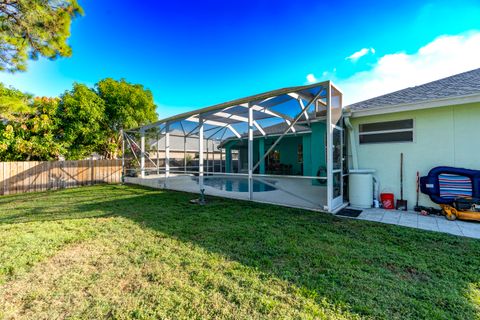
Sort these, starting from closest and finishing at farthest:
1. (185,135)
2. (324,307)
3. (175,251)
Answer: (324,307), (175,251), (185,135)

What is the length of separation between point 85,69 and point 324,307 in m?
14.9

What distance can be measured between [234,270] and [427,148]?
5982mm

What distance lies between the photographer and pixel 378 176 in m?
6.09

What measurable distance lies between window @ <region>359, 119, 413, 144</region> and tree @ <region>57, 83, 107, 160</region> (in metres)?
12.1

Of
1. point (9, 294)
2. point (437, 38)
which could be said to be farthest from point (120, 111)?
point (437, 38)

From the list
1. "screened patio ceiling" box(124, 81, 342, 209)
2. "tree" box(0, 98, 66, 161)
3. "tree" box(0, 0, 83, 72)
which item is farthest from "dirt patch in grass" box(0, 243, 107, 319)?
"tree" box(0, 98, 66, 161)

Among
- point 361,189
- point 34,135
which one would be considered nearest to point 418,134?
point 361,189

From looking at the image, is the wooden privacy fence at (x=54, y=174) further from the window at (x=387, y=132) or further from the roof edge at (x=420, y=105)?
the window at (x=387, y=132)

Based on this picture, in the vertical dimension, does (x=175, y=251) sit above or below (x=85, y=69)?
below

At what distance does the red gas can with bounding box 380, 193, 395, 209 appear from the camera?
224 inches

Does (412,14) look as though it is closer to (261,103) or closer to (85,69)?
(261,103)

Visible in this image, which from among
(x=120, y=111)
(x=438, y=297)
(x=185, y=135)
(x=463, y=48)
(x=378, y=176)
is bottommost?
(x=438, y=297)

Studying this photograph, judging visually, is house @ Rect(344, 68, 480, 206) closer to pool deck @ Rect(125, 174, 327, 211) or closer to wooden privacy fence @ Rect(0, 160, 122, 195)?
pool deck @ Rect(125, 174, 327, 211)

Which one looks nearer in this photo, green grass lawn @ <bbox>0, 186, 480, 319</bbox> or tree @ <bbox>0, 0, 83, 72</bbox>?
green grass lawn @ <bbox>0, 186, 480, 319</bbox>
